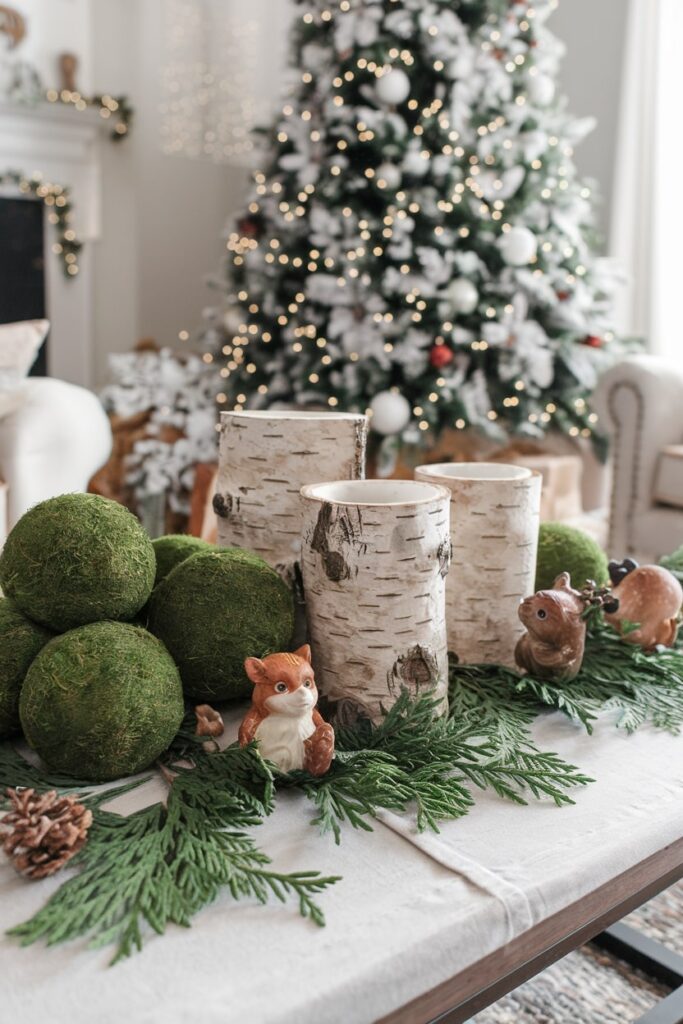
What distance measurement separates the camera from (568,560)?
94 centimetres

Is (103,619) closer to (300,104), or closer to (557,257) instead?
(557,257)

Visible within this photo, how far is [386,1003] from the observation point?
18.0 inches

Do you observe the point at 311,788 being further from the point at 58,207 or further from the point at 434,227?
the point at 58,207

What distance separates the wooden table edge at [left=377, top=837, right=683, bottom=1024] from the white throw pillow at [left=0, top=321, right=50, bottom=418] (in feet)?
5.02

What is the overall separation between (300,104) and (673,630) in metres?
2.47

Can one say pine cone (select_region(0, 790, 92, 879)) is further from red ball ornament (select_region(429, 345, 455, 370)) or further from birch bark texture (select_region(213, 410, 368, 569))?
red ball ornament (select_region(429, 345, 455, 370))

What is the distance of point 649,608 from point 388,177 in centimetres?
201

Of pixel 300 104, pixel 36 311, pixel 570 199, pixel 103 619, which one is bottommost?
pixel 103 619

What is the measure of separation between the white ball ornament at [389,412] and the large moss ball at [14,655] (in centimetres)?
195

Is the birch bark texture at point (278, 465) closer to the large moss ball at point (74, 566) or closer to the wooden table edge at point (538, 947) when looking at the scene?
the large moss ball at point (74, 566)

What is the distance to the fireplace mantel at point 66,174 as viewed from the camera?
3686 mm

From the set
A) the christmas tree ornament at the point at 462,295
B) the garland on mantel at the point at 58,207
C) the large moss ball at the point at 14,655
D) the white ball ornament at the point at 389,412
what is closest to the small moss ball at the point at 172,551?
the large moss ball at the point at 14,655

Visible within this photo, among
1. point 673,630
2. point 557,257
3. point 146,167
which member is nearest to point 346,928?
point 673,630

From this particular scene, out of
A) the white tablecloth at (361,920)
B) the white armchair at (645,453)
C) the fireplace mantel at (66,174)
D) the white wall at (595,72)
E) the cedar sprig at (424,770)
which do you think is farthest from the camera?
the fireplace mantel at (66,174)
